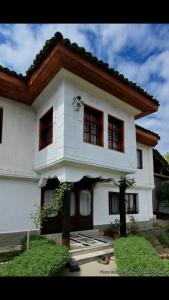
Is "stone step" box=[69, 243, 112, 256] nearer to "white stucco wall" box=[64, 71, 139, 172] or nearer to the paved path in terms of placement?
the paved path

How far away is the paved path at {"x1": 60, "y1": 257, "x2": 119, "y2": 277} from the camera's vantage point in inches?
214

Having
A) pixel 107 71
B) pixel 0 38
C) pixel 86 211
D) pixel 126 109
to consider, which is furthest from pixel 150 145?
pixel 0 38

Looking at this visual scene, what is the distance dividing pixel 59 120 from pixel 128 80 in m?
3.10

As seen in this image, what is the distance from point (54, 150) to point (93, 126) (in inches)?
73.9

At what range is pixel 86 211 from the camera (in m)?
10.2

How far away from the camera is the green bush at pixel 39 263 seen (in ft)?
13.4

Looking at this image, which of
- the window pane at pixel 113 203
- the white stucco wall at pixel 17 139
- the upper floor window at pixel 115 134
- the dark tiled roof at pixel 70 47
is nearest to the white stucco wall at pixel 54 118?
the white stucco wall at pixel 17 139

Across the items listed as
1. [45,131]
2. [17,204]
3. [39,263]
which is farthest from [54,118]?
[39,263]

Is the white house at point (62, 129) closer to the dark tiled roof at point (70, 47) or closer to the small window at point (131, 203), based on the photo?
the dark tiled roof at point (70, 47)

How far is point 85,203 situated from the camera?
10297mm

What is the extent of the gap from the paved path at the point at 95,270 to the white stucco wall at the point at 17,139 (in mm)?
3964

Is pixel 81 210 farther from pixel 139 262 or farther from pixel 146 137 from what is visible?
pixel 146 137

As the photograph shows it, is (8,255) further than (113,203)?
No
